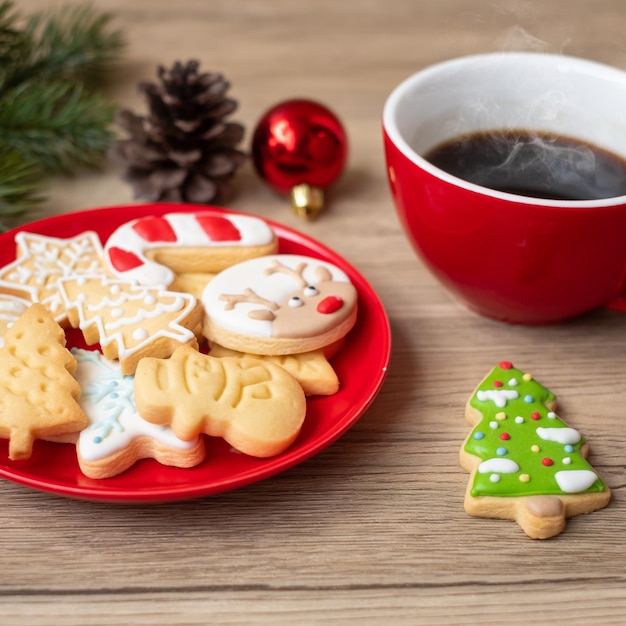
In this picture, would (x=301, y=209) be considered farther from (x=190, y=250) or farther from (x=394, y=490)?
(x=394, y=490)

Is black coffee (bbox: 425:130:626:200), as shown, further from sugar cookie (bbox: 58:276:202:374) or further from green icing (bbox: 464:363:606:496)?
sugar cookie (bbox: 58:276:202:374)

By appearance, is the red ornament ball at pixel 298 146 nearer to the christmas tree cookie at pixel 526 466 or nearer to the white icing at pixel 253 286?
the white icing at pixel 253 286

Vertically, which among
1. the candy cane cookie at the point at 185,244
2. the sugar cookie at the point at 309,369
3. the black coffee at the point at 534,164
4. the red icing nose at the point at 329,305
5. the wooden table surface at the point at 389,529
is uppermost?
the black coffee at the point at 534,164

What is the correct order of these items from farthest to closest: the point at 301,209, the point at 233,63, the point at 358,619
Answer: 1. the point at 233,63
2. the point at 301,209
3. the point at 358,619

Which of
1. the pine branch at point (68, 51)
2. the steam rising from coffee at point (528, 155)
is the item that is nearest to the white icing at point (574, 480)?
the steam rising from coffee at point (528, 155)

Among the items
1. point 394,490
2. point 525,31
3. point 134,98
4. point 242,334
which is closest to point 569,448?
point 394,490

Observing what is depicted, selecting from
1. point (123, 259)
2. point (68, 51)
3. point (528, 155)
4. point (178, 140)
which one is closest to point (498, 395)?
point (528, 155)
